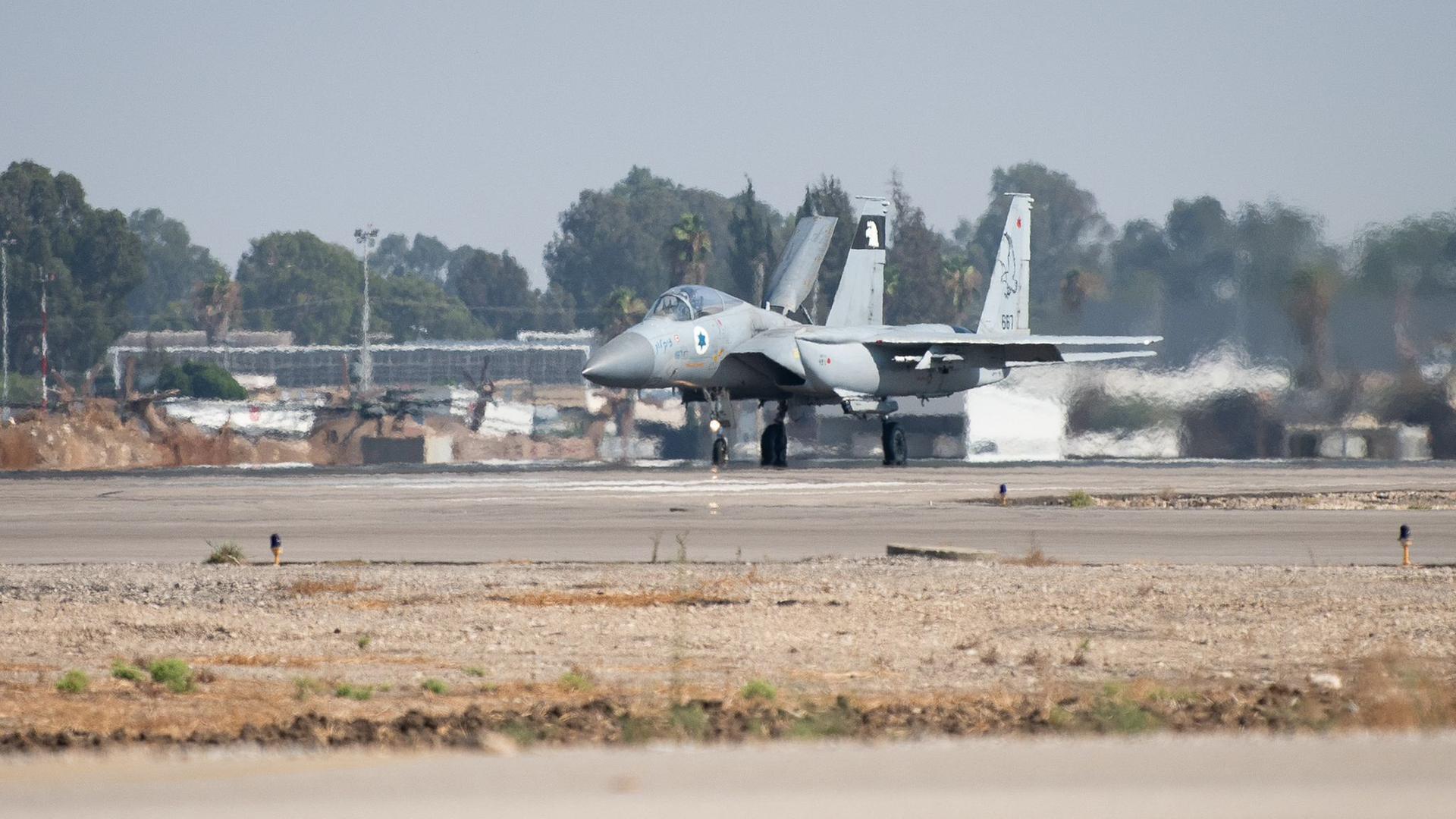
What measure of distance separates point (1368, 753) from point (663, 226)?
159 m

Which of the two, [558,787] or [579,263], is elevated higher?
[579,263]

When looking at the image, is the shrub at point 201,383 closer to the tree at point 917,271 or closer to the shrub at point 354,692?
the tree at point 917,271

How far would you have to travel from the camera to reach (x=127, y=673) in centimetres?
971

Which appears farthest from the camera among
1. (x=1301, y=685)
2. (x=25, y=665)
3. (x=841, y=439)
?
(x=841, y=439)

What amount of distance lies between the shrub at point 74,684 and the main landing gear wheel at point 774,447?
96.3 feet

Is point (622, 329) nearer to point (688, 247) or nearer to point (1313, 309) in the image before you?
point (688, 247)

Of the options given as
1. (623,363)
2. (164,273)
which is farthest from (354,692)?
(164,273)

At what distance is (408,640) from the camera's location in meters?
11.6

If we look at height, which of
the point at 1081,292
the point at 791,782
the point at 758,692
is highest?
the point at 1081,292

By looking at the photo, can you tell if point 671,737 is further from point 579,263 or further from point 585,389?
point 579,263

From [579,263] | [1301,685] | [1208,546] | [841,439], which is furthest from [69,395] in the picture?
[579,263]

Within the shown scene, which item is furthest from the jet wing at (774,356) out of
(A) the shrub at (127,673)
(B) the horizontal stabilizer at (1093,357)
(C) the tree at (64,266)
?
(C) the tree at (64,266)

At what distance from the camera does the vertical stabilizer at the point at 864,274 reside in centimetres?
4212

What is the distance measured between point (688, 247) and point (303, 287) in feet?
230
